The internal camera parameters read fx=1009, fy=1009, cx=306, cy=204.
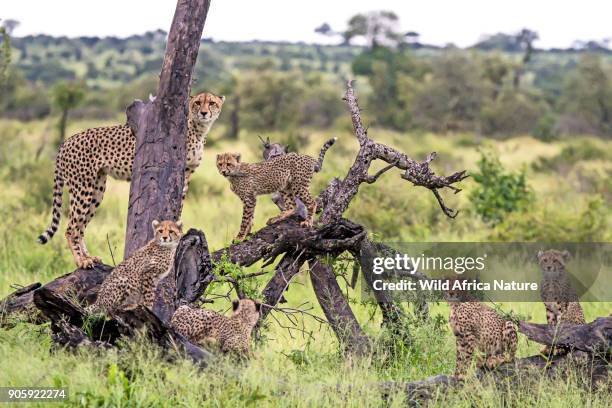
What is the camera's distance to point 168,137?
6.27 m

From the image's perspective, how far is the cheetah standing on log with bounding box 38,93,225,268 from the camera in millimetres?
6797

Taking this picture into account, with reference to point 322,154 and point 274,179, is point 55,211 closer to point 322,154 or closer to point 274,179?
point 274,179

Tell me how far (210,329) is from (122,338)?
1.67ft

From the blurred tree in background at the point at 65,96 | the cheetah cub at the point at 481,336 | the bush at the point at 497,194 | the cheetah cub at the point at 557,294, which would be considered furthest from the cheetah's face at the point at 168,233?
the blurred tree in background at the point at 65,96

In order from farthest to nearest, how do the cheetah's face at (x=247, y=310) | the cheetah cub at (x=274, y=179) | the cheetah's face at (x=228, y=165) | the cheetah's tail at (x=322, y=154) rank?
1. the cheetah's face at (x=228, y=165)
2. the cheetah cub at (x=274, y=179)
3. the cheetah's tail at (x=322, y=154)
4. the cheetah's face at (x=247, y=310)

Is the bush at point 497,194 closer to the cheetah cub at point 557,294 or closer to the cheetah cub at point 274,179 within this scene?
the cheetah cub at point 274,179

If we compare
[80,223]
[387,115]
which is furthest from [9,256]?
[387,115]

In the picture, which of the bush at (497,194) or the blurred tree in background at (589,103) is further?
the blurred tree in background at (589,103)

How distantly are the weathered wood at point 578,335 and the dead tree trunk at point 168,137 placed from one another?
228cm

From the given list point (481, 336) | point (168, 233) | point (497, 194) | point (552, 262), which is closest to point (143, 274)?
point (168, 233)

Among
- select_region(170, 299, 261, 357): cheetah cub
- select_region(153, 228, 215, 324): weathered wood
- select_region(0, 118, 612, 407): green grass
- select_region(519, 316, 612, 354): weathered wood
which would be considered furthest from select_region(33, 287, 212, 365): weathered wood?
select_region(519, 316, 612, 354): weathered wood

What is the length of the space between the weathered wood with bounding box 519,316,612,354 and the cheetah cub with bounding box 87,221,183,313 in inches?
77.4

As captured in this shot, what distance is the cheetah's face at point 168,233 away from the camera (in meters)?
5.46

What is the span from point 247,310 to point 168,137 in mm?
1370
